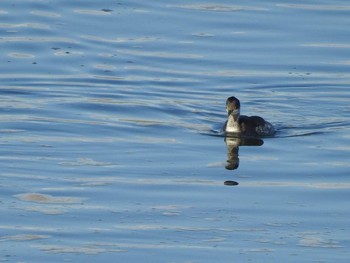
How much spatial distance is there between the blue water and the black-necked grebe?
0.22m

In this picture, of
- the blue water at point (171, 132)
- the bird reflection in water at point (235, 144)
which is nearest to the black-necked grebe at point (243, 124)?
the bird reflection in water at point (235, 144)

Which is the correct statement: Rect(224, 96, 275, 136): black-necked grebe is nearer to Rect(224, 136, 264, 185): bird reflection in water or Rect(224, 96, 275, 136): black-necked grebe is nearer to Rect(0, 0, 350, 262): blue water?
Rect(224, 136, 264, 185): bird reflection in water

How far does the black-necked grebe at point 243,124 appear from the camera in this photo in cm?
1872

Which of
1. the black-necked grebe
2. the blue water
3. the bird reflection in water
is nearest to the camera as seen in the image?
the blue water

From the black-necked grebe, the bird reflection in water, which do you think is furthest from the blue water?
the black-necked grebe

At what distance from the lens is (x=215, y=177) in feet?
51.6

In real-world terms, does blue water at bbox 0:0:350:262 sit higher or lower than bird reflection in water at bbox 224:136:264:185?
higher

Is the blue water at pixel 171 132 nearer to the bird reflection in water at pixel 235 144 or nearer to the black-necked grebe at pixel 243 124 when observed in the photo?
the bird reflection in water at pixel 235 144

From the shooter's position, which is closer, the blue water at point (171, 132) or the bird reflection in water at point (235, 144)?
the blue water at point (171, 132)

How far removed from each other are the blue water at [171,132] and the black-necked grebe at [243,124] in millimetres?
224

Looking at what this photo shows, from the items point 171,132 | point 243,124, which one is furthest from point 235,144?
point 171,132

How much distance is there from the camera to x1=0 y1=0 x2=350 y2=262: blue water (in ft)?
42.8

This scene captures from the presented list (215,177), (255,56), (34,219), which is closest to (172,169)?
(215,177)

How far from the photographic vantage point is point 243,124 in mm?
19016
